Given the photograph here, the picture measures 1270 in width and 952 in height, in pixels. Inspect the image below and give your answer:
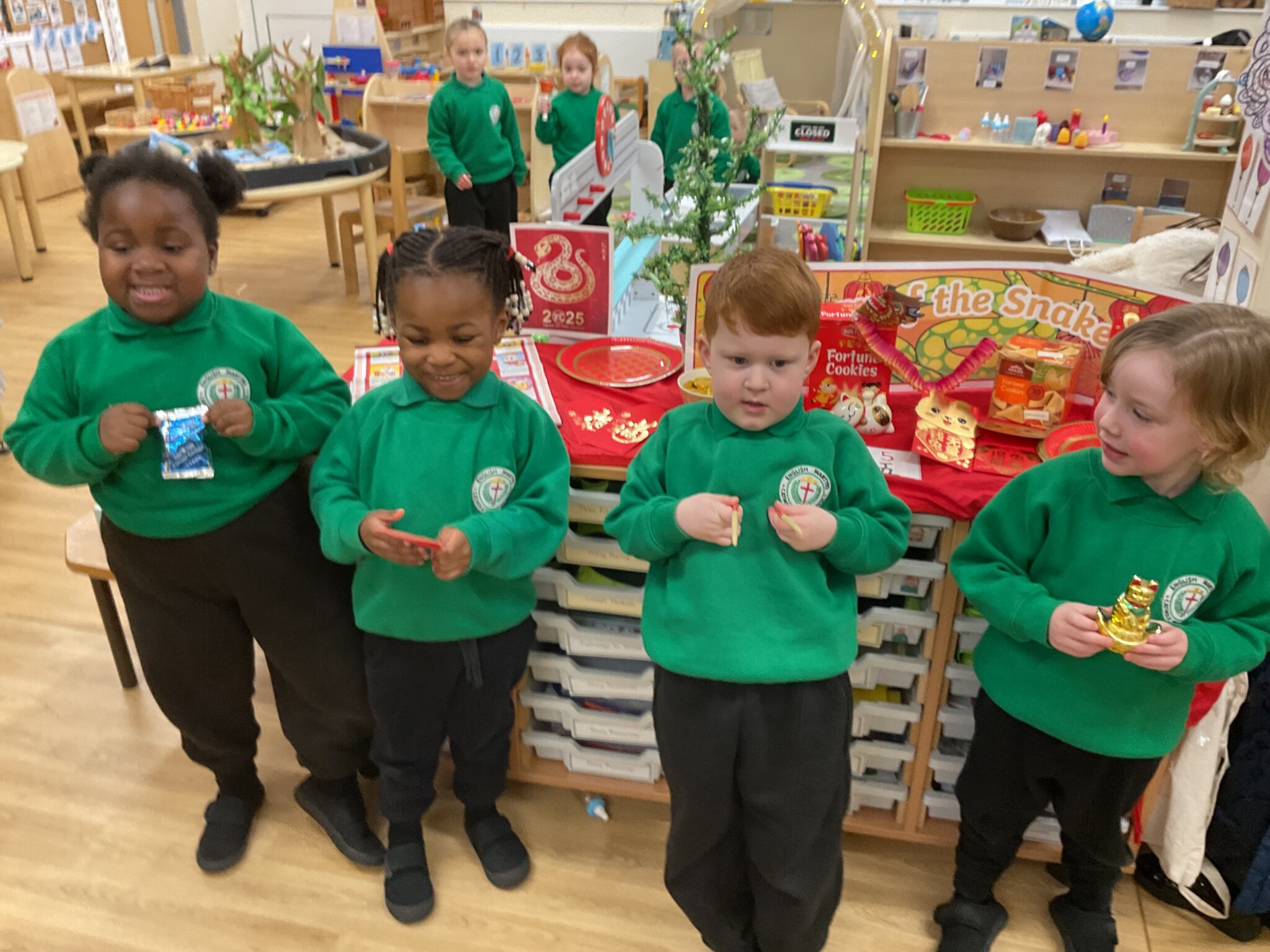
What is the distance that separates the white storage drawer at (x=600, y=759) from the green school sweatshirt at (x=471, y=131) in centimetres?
332

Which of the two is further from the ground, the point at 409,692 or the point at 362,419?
the point at 362,419

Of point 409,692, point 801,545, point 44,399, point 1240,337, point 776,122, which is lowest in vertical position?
point 409,692

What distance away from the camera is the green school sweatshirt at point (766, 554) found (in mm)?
1349

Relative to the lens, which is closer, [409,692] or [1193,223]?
[409,692]

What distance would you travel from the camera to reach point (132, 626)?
168cm

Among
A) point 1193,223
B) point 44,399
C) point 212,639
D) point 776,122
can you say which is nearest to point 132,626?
point 212,639

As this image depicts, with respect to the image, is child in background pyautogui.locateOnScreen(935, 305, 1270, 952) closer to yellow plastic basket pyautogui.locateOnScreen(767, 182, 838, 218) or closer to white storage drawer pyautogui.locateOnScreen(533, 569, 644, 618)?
white storage drawer pyautogui.locateOnScreen(533, 569, 644, 618)

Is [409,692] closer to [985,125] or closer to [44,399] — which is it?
[44,399]

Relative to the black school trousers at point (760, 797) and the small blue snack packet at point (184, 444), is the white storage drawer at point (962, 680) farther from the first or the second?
the small blue snack packet at point (184, 444)

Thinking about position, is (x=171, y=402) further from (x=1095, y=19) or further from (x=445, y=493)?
(x=1095, y=19)

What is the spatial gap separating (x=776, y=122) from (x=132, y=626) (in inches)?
62.0

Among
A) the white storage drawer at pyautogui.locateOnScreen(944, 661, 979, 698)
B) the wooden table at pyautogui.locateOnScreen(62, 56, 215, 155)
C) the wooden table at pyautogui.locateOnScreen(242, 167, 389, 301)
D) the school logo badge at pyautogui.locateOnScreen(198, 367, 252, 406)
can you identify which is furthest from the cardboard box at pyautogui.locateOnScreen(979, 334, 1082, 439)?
the wooden table at pyautogui.locateOnScreen(62, 56, 215, 155)

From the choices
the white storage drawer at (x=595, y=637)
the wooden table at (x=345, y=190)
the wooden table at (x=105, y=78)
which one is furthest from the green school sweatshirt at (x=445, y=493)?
the wooden table at (x=105, y=78)

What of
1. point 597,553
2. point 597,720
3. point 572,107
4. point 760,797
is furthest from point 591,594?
point 572,107
